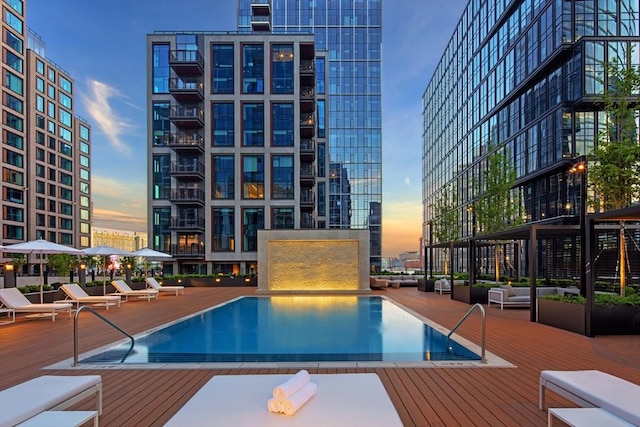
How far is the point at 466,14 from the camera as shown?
39.2 metres

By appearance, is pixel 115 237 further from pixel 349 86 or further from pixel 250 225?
pixel 250 225

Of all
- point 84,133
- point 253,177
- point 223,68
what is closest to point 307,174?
point 253,177

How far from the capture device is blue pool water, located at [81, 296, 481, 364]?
619 cm

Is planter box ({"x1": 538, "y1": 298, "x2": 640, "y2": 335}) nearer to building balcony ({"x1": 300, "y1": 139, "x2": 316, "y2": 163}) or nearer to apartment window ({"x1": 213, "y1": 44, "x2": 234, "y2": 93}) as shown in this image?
building balcony ({"x1": 300, "y1": 139, "x2": 316, "y2": 163})

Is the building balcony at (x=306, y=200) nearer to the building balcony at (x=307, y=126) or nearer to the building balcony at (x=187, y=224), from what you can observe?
the building balcony at (x=307, y=126)

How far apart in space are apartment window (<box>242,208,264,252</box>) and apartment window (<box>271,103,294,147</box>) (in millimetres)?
5564

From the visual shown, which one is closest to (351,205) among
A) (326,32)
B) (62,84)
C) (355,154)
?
(355,154)

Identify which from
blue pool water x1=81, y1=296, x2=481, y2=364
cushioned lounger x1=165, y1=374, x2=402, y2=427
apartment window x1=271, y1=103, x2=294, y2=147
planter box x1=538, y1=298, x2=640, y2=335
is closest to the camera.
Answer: cushioned lounger x1=165, y1=374, x2=402, y2=427

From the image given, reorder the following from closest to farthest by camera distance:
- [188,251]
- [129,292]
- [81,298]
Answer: [81,298] < [129,292] < [188,251]

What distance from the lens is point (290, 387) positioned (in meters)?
2.85

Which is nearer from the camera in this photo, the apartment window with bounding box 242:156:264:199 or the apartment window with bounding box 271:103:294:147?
the apartment window with bounding box 242:156:264:199

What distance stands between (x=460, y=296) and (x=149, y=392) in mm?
11779

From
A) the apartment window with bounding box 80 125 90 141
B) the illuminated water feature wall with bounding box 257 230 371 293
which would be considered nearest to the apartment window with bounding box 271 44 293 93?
the illuminated water feature wall with bounding box 257 230 371 293

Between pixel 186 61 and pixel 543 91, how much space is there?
86.9 ft
